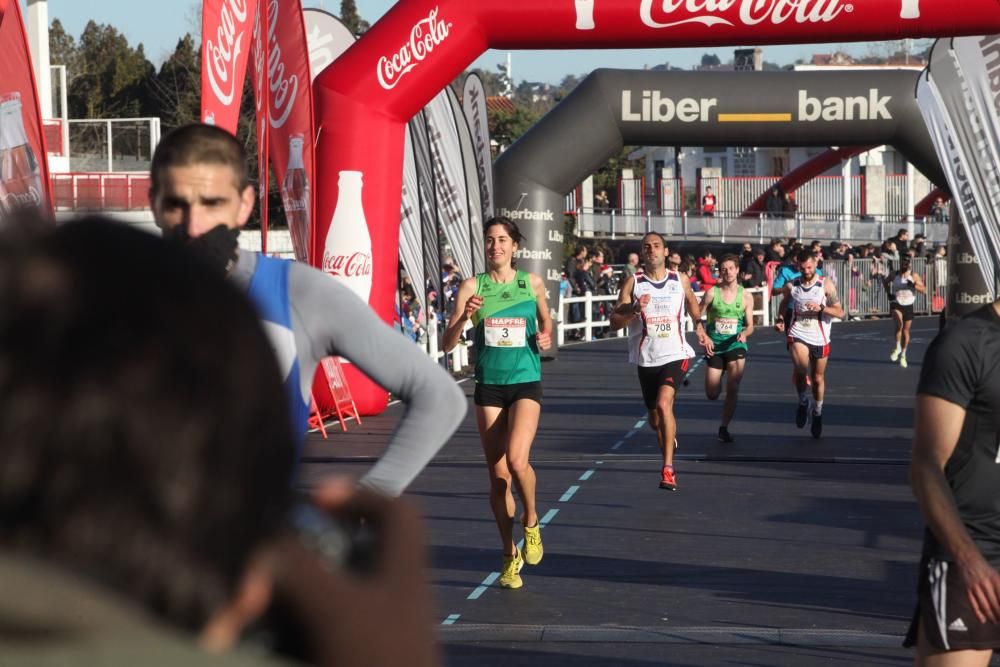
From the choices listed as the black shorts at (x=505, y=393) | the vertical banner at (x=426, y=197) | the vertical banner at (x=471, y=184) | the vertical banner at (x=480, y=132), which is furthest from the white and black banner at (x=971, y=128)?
the vertical banner at (x=480, y=132)

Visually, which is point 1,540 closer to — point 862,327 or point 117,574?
point 117,574

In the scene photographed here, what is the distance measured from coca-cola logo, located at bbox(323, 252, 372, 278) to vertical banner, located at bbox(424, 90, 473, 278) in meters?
3.10

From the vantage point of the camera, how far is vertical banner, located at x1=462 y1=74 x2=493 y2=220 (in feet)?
64.5

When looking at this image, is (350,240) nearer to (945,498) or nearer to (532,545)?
(532,545)

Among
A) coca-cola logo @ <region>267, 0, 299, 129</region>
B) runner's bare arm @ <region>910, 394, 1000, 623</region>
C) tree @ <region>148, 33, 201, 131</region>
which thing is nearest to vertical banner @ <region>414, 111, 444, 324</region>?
coca-cola logo @ <region>267, 0, 299, 129</region>

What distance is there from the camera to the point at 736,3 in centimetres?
1442

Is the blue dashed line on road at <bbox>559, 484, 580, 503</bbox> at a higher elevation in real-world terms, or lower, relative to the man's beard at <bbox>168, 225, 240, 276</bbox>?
lower

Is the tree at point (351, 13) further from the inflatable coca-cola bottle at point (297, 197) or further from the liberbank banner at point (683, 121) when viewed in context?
the inflatable coca-cola bottle at point (297, 197)

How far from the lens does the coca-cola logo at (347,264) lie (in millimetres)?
14891

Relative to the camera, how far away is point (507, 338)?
841 centimetres

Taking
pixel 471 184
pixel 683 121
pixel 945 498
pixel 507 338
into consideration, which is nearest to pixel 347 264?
pixel 471 184

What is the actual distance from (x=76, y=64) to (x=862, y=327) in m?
33.6

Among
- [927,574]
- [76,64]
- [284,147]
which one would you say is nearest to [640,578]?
Answer: [927,574]

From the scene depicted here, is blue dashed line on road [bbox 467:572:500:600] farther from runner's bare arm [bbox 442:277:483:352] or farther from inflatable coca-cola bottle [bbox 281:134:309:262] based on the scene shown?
inflatable coca-cola bottle [bbox 281:134:309:262]
